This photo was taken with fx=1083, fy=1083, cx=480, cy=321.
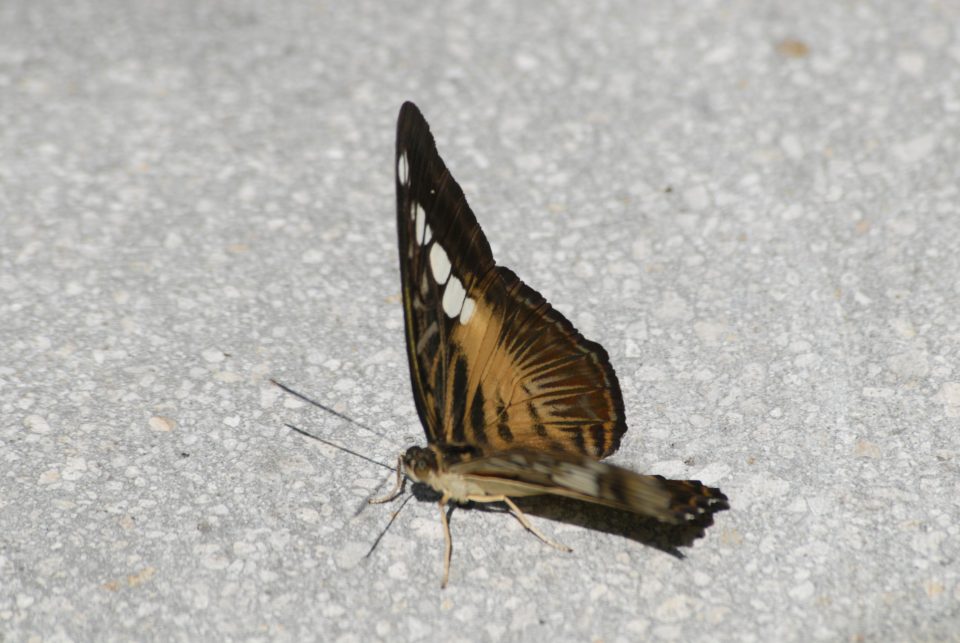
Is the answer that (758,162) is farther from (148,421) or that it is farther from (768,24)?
(148,421)

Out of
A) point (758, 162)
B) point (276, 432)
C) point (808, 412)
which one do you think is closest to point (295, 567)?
point (276, 432)

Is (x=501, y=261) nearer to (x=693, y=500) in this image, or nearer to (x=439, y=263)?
(x=439, y=263)

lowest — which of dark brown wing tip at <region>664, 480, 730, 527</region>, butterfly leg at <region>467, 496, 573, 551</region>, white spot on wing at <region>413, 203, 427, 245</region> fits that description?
butterfly leg at <region>467, 496, 573, 551</region>

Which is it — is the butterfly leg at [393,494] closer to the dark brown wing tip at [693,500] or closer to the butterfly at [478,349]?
the butterfly at [478,349]

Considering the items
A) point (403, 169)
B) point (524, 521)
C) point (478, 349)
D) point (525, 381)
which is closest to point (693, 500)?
point (524, 521)

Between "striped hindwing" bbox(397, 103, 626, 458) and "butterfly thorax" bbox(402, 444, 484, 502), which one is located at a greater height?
"striped hindwing" bbox(397, 103, 626, 458)

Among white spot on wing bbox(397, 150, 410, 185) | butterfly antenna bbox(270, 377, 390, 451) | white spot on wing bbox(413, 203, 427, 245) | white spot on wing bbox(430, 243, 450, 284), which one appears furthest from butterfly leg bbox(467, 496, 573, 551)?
white spot on wing bbox(397, 150, 410, 185)

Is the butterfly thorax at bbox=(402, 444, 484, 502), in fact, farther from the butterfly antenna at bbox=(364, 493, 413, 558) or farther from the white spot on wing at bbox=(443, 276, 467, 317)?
the white spot on wing at bbox=(443, 276, 467, 317)
